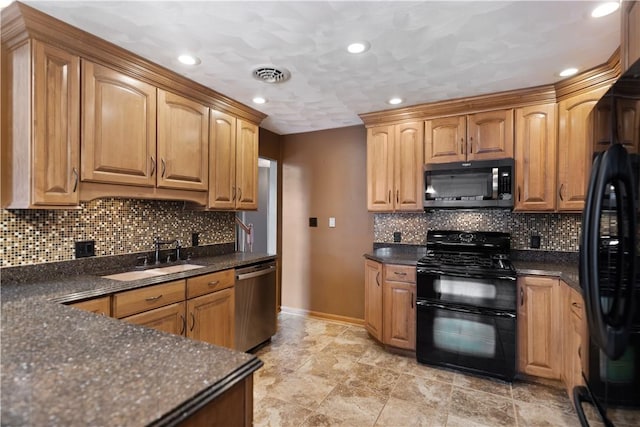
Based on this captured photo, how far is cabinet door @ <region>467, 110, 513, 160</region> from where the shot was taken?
2.83m

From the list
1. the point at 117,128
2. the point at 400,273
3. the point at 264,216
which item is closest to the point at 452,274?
the point at 400,273

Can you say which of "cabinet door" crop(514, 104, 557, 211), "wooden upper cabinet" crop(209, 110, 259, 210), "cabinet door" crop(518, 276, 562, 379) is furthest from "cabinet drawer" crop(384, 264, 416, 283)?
"wooden upper cabinet" crop(209, 110, 259, 210)

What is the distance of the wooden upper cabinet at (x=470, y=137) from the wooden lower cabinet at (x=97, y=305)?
276cm

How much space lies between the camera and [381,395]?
7.67 feet

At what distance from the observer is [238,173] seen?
10.4ft

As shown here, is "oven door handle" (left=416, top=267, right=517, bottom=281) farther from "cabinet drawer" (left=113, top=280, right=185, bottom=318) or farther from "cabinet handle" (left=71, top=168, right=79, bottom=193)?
"cabinet handle" (left=71, top=168, right=79, bottom=193)

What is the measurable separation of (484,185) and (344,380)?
201 cm

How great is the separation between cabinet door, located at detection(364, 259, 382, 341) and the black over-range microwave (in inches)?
30.6

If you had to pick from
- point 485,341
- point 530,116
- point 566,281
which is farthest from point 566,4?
point 485,341

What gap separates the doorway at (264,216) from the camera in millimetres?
4276

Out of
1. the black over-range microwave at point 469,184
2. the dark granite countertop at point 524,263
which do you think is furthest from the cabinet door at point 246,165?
the black over-range microwave at point 469,184

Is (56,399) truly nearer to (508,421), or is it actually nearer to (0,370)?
(0,370)

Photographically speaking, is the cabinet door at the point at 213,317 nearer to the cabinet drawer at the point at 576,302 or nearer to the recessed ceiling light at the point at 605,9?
the cabinet drawer at the point at 576,302

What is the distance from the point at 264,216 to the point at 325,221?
5.05ft
